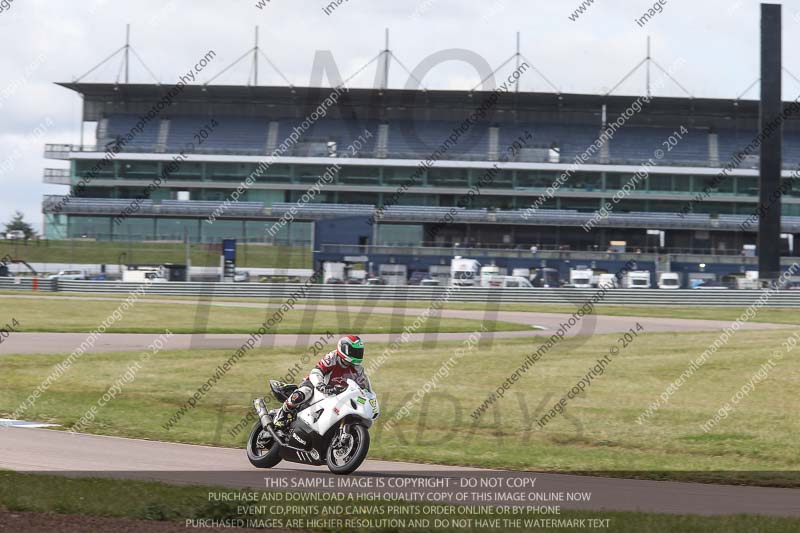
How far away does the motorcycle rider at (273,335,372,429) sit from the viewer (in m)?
9.95

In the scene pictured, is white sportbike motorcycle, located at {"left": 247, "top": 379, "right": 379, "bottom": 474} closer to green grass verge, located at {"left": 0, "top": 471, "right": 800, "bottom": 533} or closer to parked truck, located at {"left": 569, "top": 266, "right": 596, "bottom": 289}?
green grass verge, located at {"left": 0, "top": 471, "right": 800, "bottom": 533}

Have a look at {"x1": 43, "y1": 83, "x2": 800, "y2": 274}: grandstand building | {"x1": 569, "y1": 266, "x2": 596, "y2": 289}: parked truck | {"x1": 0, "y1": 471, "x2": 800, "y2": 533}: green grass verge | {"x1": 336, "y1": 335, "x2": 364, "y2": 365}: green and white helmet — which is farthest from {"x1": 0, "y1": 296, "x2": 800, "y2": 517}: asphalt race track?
{"x1": 43, "y1": 83, "x2": 800, "y2": 274}: grandstand building

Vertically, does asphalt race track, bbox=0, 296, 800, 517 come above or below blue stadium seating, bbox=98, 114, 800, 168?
below

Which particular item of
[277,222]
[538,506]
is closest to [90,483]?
[538,506]

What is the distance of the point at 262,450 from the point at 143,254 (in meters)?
54.0

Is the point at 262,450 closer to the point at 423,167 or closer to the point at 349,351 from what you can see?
the point at 349,351

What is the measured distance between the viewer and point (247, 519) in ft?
26.2

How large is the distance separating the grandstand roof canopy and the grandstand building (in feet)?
0.41

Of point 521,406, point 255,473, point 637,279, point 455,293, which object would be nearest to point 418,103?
point 637,279

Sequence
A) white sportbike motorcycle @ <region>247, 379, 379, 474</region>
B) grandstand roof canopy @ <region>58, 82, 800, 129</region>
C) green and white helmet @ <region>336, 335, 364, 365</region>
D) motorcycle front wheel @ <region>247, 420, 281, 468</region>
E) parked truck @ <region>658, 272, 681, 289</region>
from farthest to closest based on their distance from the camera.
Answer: grandstand roof canopy @ <region>58, 82, 800, 129</region> → parked truck @ <region>658, 272, 681, 289</region> → motorcycle front wheel @ <region>247, 420, 281, 468</region> → green and white helmet @ <region>336, 335, 364, 365</region> → white sportbike motorcycle @ <region>247, 379, 379, 474</region>

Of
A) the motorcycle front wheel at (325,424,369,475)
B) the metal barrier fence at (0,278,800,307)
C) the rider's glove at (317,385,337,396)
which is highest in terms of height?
the metal barrier fence at (0,278,800,307)

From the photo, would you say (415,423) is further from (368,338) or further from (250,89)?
(250,89)

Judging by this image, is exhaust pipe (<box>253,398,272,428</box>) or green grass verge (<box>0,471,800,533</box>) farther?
exhaust pipe (<box>253,398,272,428</box>)

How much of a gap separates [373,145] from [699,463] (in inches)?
2699
